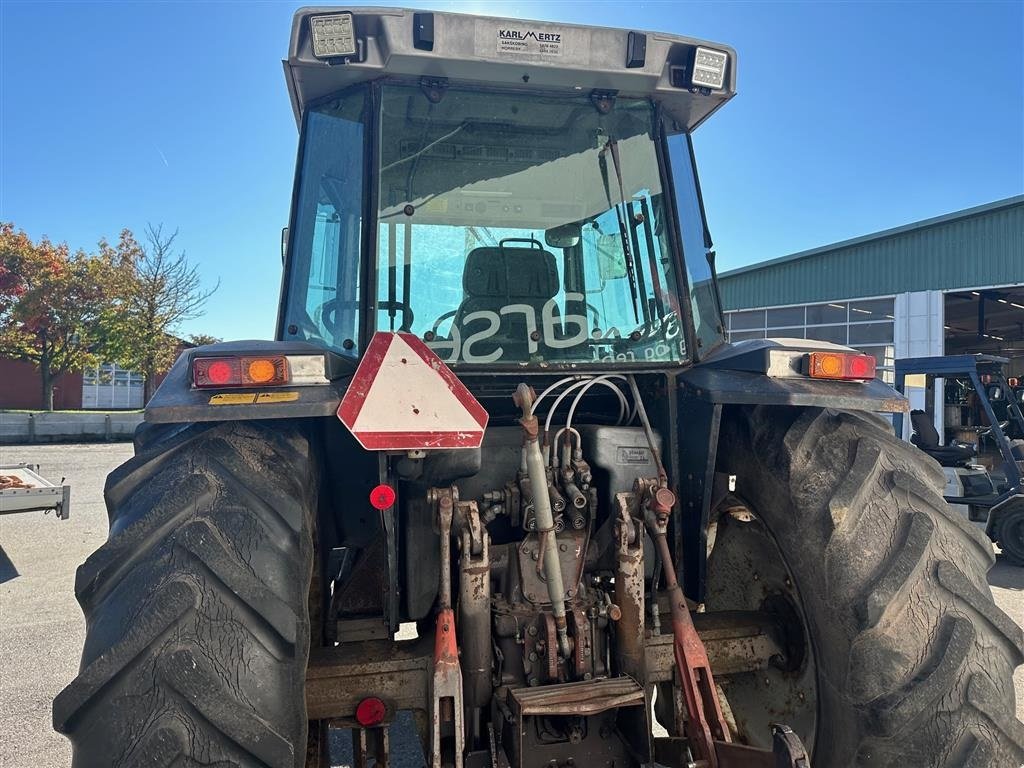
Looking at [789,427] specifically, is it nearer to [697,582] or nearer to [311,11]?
[697,582]

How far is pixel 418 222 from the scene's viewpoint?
2.59m

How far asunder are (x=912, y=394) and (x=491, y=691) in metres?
16.3

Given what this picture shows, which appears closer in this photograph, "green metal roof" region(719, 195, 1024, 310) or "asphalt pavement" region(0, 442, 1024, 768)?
"asphalt pavement" region(0, 442, 1024, 768)

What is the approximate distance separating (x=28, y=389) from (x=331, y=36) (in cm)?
3569

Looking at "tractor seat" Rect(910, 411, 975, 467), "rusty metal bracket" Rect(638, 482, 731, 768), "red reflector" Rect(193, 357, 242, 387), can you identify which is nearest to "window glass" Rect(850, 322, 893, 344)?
"tractor seat" Rect(910, 411, 975, 467)

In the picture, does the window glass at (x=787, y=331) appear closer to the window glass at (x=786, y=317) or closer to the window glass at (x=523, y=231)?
the window glass at (x=786, y=317)

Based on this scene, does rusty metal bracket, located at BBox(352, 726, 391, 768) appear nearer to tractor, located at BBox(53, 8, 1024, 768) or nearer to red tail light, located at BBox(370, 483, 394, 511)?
tractor, located at BBox(53, 8, 1024, 768)

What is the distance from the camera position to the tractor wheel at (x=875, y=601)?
190cm

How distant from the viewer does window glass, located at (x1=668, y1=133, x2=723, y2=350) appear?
9.39 ft

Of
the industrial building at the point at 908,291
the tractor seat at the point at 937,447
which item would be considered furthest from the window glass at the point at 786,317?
the tractor seat at the point at 937,447

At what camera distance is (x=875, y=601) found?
1.97 metres

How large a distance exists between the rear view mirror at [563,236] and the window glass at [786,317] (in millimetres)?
19202

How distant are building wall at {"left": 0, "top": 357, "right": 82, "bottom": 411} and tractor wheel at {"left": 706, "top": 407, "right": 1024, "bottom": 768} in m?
34.2

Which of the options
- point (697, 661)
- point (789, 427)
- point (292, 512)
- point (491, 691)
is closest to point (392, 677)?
point (491, 691)
